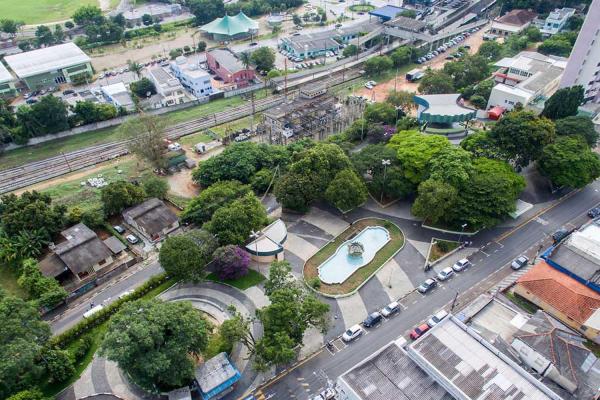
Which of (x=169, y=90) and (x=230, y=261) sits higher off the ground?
(x=230, y=261)

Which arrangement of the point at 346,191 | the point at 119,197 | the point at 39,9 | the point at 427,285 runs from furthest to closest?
the point at 39,9 < the point at 119,197 < the point at 346,191 < the point at 427,285

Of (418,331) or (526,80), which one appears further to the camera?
(526,80)

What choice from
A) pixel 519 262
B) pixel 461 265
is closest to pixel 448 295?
pixel 461 265

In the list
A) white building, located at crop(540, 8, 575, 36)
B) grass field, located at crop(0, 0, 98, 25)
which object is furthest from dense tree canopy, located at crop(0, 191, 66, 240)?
white building, located at crop(540, 8, 575, 36)

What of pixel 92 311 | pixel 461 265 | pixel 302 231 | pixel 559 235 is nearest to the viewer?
pixel 92 311

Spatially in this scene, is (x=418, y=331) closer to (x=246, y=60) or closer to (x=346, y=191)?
(x=346, y=191)

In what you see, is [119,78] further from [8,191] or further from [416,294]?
[416,294]

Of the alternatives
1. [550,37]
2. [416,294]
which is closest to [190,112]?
[416,294]
